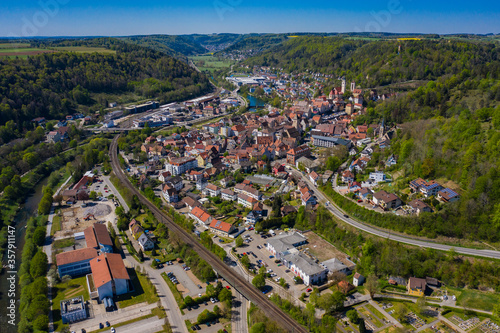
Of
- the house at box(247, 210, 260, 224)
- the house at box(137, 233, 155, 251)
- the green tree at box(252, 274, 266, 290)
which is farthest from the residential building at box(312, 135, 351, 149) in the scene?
the house at box(137, 233, 155, 251)

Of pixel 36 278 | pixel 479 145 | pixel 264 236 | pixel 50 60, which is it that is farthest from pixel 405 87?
pixel 50 60

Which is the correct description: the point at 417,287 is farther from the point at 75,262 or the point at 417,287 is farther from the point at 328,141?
the point at 328,141

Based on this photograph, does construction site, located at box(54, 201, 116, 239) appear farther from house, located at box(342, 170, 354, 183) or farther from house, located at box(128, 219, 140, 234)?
house, located at box(342, 170, 354, 183)

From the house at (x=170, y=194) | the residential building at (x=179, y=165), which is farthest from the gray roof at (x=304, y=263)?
the residential building at (x=179, y=165)

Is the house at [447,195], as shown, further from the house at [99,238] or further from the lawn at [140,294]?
the house at [99,238]

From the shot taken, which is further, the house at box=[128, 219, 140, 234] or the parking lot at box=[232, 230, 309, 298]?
the house at box=[128, 219, 140, 234]
